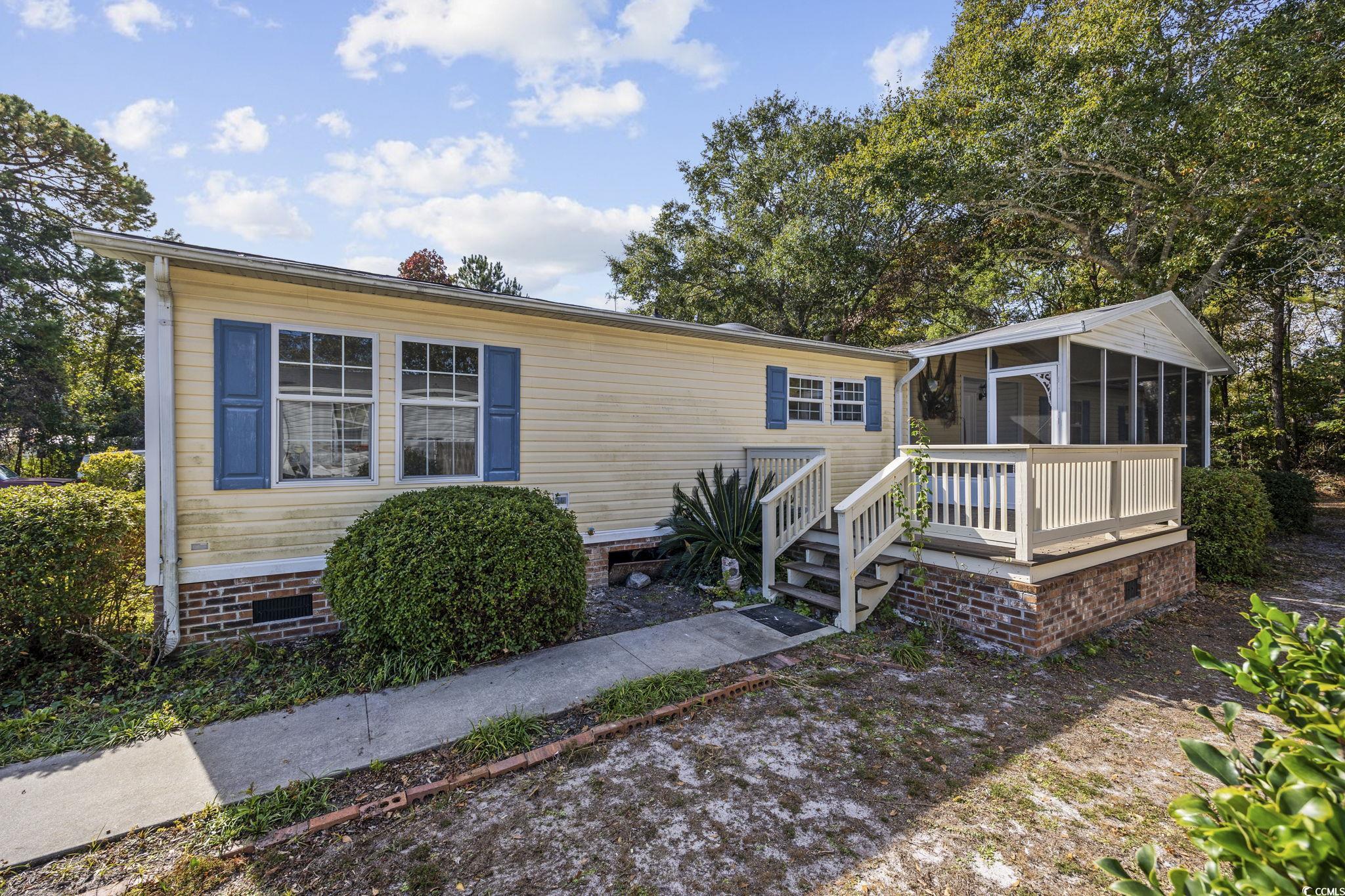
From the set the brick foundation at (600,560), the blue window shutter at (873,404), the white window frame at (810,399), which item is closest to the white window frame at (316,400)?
the brick foundation at (600,560)

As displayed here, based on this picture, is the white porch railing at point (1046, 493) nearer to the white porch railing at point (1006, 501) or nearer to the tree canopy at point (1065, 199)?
the white porch railing at point (1006, 501)

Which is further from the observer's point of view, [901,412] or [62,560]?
[901,412]

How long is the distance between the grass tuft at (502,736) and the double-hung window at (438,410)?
2.87 meters

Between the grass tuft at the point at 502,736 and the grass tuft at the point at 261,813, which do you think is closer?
the grass tuft at the point at 261,813

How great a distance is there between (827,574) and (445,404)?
4.23m

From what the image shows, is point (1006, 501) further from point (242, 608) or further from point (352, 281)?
point (242, 608)

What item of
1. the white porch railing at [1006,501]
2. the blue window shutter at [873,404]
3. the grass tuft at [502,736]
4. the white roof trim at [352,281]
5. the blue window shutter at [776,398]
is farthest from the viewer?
the blue window shutter at [873,404]

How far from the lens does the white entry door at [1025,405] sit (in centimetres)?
756

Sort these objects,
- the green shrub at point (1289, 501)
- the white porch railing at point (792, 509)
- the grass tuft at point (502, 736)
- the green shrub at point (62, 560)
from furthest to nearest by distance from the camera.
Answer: the green shrub at point (1289, 501) < the white porch railing at point (792, 509) < the green shrub at point (62, 560) < the grass tuft at point (502, 736)

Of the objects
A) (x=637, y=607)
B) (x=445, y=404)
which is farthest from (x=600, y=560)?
(x=445, y=404)

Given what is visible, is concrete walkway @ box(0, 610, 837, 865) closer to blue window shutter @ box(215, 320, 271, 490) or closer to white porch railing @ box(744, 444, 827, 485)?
blue window shutter @ box(215, 320, 271, 490)

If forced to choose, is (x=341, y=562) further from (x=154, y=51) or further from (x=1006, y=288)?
(x=1006, y=288)

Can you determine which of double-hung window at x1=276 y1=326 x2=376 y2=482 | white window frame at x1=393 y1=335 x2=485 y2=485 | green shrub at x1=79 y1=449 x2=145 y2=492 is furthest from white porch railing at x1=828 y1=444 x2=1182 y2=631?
green shrub at x1=79 y1=449 x2=145 y2=492

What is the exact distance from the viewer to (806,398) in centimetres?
856
